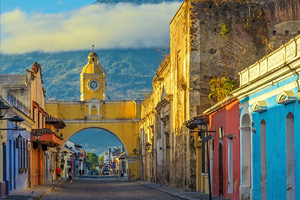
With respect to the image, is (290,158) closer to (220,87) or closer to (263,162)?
(263,162)

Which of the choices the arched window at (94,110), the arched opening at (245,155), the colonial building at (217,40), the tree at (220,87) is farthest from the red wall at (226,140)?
the arched window at (94,110)

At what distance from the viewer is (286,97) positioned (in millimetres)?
15203

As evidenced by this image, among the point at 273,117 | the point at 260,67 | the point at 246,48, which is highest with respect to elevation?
the point at 246,48

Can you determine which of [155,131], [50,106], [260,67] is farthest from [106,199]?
[50,106]

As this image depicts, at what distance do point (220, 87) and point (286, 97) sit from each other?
14.1 meters

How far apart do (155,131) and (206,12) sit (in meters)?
17.5

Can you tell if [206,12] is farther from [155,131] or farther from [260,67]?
[155,131]

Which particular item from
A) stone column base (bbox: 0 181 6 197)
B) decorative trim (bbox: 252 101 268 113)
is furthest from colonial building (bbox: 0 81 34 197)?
decorative trim (bbox: 252 101 268 113)

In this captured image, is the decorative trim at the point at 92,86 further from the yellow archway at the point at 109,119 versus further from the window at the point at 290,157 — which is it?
the window at the point at 290,157

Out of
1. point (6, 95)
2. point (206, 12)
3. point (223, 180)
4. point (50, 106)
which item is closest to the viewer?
point (223, 180)

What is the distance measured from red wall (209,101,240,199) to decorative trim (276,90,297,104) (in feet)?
18.5

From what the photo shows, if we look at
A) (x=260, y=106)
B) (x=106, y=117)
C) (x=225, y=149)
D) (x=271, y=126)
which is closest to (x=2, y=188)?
(x=225, y=149)

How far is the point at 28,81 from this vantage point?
37.0 meters

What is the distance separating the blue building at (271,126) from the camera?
48.9 feet
